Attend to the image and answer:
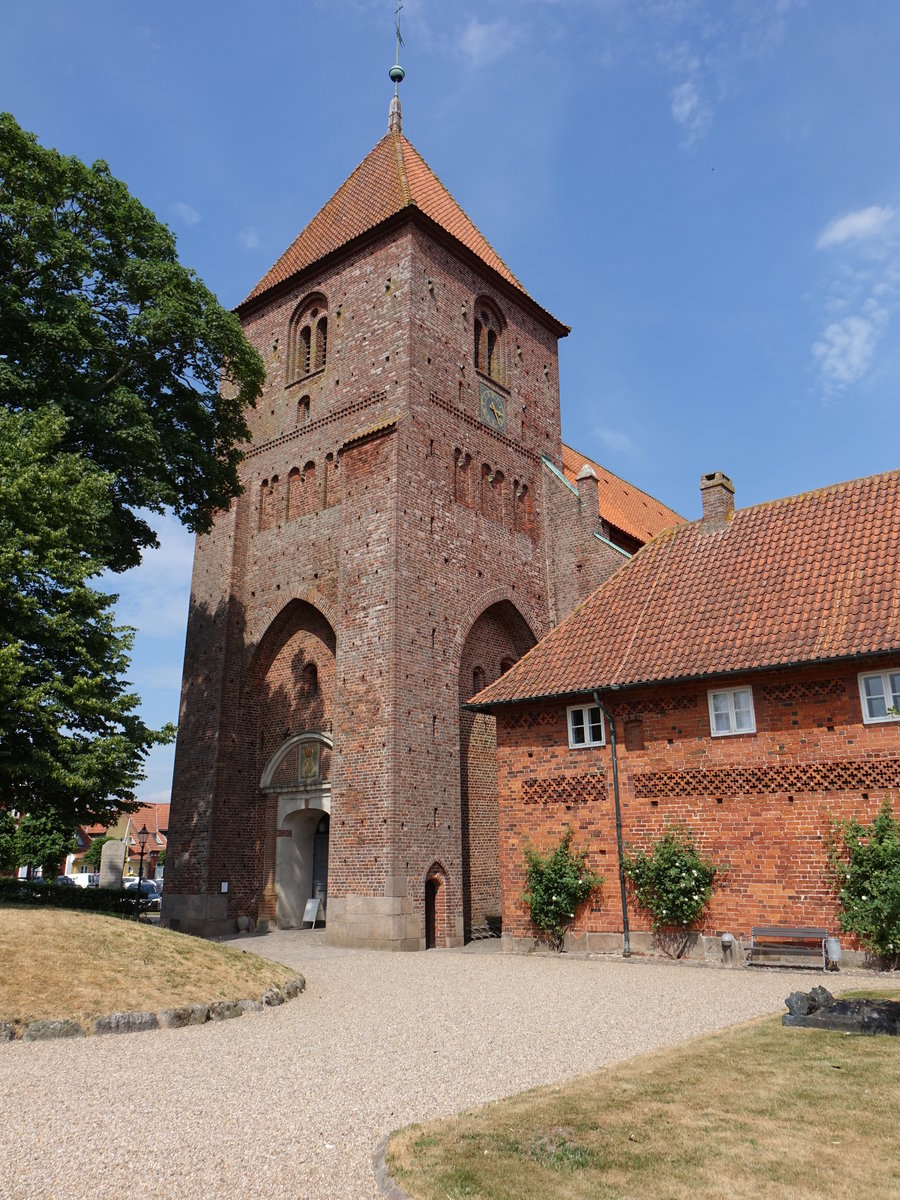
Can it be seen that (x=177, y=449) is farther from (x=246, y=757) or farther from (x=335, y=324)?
(x=246, y=757)

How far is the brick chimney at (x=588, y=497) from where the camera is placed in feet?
74.1

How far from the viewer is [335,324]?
2259cm

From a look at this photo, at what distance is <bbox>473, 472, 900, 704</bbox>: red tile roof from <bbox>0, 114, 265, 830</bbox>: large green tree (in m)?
7.28

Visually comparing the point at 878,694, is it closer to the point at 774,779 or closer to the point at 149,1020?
the point at 774,779

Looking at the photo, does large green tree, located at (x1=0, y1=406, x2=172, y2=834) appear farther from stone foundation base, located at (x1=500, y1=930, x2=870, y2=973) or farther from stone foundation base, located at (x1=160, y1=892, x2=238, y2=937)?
stone foundation base, located at (x1=500, y1=930, x2=870, y2=973)

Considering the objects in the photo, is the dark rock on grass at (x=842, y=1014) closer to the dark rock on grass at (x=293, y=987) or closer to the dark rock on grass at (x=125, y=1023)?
the dark rock on grass at (x=293, y=987)

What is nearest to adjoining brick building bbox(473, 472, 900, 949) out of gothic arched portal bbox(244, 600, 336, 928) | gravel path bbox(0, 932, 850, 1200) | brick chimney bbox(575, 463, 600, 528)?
gravel path bbox(0, 932, 850, 1200)

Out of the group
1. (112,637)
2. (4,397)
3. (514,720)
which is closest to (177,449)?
(4,397)

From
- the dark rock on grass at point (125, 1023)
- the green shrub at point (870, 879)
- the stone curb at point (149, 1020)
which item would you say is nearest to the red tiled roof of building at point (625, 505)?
the green shrub at point (870, 879)

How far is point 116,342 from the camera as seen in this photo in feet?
58.3

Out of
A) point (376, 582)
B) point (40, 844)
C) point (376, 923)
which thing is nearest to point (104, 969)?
point (376, 923)

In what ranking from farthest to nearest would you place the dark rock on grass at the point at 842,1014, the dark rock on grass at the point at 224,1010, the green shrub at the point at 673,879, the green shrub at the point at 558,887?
the green shrub at the point at 558,887
the green shrub at the point at 673,879
the dark rock on grass at the point at 224,1010
the dark rock on grass at the point at 842,1014

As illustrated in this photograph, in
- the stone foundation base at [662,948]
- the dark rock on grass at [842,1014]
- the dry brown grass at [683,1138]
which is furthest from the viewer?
the stone foundation base at [662,948]

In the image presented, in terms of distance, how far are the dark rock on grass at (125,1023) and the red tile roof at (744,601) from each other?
29.0ft
